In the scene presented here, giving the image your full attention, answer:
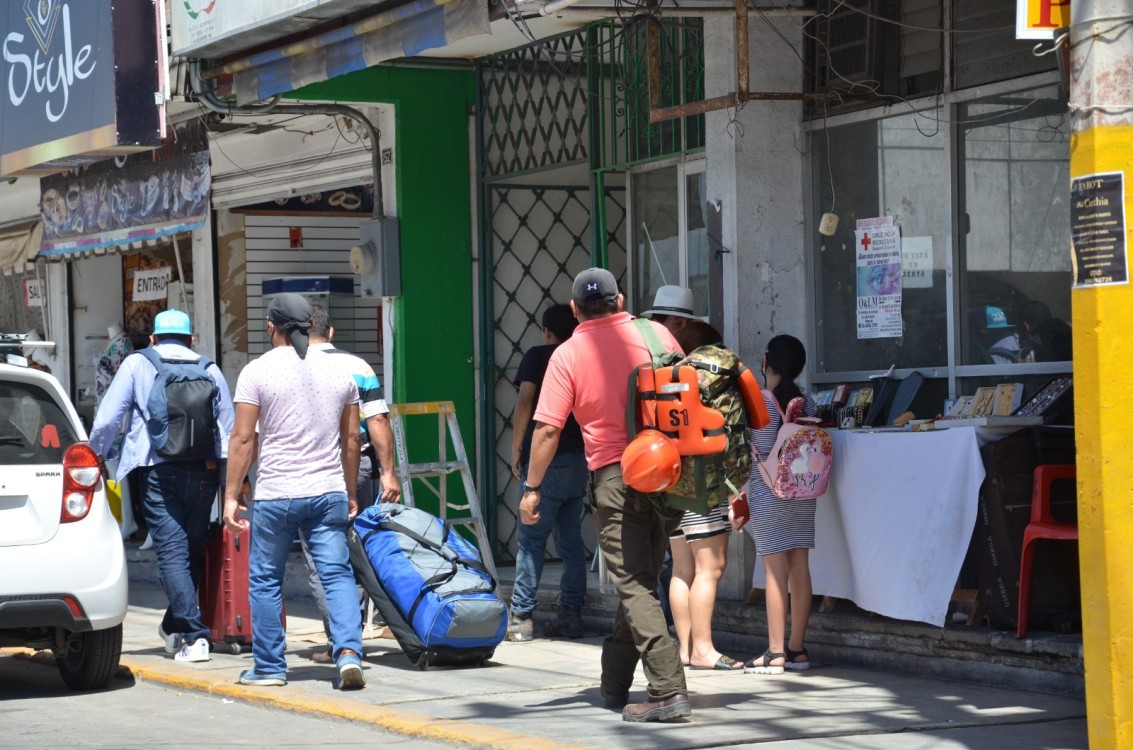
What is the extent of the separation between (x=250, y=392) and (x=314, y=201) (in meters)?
7.19

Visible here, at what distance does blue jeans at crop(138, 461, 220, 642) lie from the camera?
8914 mm

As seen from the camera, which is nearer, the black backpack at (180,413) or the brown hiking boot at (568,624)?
the black backpack at (180,413)

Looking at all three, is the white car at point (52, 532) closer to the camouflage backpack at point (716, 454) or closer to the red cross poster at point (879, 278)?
the camouflage backpack at point (716, 454)

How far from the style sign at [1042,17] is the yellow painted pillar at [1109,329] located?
10 cm

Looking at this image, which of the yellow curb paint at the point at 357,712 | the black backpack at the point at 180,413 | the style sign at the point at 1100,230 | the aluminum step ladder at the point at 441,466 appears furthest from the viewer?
the aluminum step ladder at the point at 441,466

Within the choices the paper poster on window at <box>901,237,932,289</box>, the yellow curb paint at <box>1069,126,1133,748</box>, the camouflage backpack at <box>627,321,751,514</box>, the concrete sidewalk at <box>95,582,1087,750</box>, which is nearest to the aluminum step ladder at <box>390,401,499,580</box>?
the concrete sidewalk at <box>95,582,1087,750</box>

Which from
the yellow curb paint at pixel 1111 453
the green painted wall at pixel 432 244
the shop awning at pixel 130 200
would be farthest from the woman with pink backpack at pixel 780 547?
the shop awning at pixel 130 200

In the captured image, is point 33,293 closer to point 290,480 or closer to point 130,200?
point 130,200

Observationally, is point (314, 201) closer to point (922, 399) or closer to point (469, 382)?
point (469, 382)

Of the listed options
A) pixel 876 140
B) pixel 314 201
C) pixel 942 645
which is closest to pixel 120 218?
pixel 314 201

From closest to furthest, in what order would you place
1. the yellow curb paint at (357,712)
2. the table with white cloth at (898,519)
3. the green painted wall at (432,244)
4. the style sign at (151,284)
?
the yellow curb paint at (357,712)
the table with white cloth at (898,519)
the green painted wall at (432,244)
the style sign at (151,284)

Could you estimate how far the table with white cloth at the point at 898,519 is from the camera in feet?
25.7

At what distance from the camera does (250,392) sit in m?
7.78

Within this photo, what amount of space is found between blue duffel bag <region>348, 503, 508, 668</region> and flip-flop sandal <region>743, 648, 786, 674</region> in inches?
51.9
